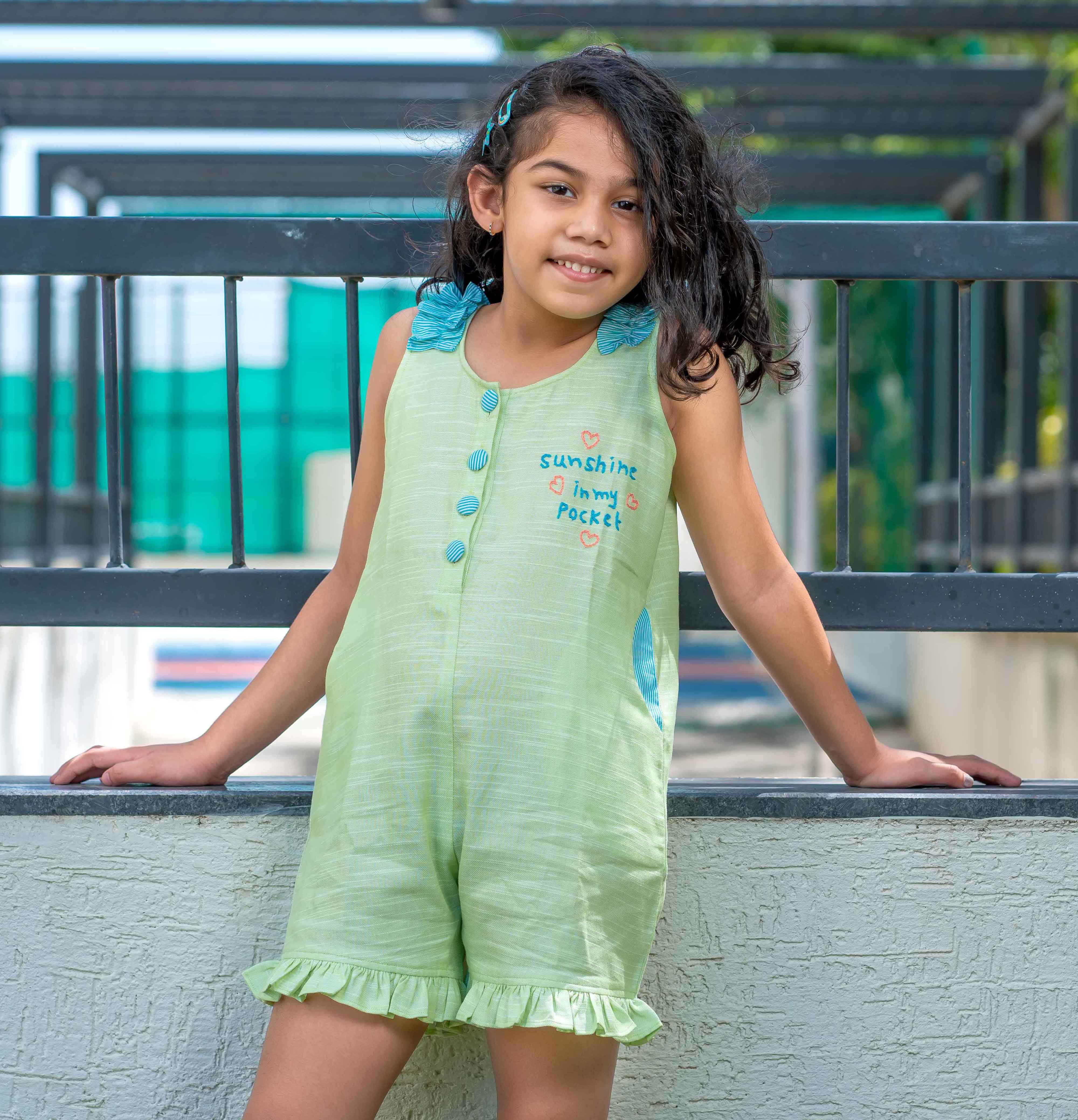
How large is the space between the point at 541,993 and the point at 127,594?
3.16 ft

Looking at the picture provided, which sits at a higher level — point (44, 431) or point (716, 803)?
point (44, 431)

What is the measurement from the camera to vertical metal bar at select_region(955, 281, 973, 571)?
2.04 m

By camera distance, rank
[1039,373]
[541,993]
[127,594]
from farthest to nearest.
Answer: [1039,373], [127,594], [541,993]

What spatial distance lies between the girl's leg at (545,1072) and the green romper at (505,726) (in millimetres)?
44

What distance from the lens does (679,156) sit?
1.74m

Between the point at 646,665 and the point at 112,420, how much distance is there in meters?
0.99

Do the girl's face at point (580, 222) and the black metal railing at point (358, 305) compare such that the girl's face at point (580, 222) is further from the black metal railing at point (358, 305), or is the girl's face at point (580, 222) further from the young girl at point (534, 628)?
the black metal railing at point (358, 305)

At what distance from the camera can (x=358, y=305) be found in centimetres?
210

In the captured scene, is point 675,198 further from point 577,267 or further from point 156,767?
point 156,767

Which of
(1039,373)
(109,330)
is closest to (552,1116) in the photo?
(109,330)

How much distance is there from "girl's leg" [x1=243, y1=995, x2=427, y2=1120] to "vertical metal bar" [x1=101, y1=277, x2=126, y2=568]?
2.67ft

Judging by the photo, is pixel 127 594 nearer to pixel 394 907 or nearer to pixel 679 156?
pixel 394 907

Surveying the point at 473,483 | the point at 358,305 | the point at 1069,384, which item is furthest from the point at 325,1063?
the point at 1069,384

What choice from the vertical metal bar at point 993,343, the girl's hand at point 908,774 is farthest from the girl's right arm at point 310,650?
the vertical metal bar at point 993,343
